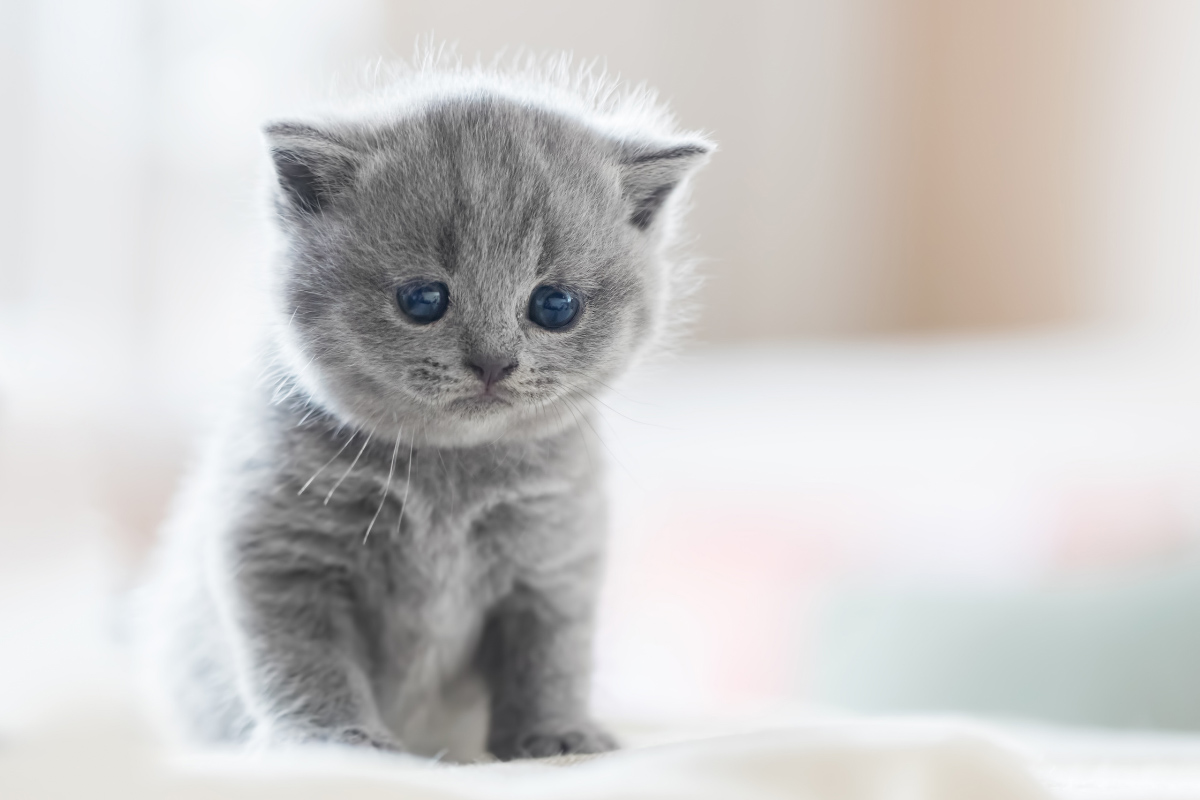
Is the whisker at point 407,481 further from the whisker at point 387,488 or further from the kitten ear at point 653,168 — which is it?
the kitten ear at point 653,168

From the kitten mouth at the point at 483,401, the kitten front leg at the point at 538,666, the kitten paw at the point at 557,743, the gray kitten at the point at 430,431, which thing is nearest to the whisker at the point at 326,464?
the gray kitten at the point at 430,431

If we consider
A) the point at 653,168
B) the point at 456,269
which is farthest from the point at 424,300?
the point at 653,168

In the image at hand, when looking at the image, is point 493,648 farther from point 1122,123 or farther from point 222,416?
A: point 1122,123

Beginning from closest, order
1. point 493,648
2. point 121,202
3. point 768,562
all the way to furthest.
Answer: point 493,648
point 768,562
point 121,202

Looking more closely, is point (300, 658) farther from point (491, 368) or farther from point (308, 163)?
point (308, 163)

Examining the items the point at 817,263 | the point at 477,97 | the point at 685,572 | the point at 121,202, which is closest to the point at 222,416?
the point at 477,97

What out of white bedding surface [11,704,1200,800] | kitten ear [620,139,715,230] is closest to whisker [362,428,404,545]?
white bedding surface [11,704,1200,800]
